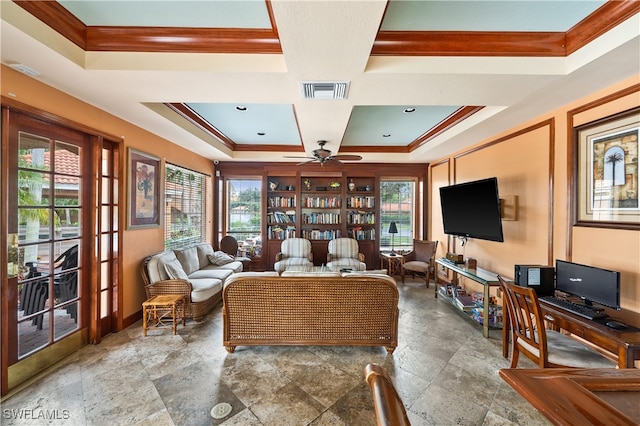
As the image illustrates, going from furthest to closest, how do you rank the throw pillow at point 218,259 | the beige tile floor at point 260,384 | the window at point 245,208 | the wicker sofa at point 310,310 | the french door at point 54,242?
the window at point 245,208
the throw pillow at point 218,259
the wicker sofa at point 310,310
the french door at point 54,242
the beige tile floor at point 260,384

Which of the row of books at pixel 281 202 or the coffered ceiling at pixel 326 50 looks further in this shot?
the row of books at pixel 281 202

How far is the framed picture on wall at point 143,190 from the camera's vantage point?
122 inches

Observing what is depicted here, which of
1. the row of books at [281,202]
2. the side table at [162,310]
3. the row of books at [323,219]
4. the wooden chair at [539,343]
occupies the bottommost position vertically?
the side table at [162,310]

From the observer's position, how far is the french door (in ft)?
6.42

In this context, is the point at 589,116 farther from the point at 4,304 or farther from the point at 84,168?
the point at 4,304

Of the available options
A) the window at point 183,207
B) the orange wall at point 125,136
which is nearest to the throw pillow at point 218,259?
the window at point 183,207

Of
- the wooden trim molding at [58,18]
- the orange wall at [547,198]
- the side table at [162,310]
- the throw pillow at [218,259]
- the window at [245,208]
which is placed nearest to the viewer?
the wooden trim molding at [58,18]

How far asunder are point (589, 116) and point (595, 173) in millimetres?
558

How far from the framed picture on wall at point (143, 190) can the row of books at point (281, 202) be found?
2.49 metres

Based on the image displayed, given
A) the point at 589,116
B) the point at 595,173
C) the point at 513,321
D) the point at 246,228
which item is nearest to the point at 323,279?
the point at 513,321

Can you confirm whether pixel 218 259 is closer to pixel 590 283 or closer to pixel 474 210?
pixel 474 210

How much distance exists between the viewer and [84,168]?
2588 mm

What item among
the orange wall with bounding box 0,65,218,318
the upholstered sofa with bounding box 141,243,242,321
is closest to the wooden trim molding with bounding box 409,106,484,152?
the upholstered sofa with bounding box 141,243,242,321

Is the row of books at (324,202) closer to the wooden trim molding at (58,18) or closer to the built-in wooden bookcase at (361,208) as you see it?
the built-in wooden bookcase at (361,208)
